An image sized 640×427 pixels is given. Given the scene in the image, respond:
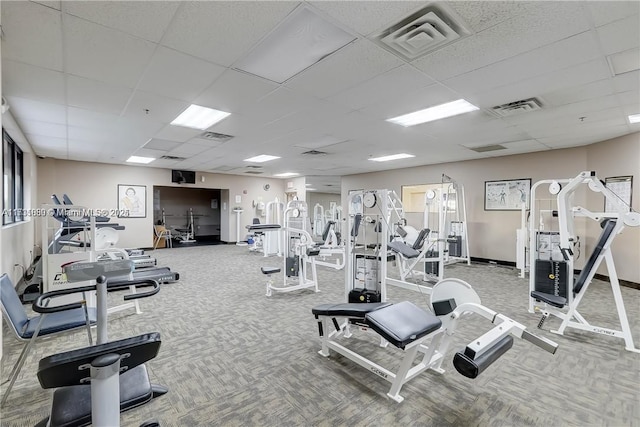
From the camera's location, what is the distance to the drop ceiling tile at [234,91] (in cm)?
290

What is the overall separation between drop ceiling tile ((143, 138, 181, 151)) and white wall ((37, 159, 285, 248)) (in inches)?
130

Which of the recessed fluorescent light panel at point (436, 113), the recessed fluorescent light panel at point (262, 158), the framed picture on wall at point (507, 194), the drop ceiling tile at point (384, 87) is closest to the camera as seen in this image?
the drop ceiling tile at point (384, 87)

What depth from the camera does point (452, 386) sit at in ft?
7.27

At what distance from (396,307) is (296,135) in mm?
A: 3638

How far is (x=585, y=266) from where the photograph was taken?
3.15 meters

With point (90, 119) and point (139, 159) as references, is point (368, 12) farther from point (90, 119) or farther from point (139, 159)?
point (139, 159)

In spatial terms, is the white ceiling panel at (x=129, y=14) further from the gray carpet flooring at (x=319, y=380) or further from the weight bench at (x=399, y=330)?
the gray carpet flooring at (x=319, y=380)

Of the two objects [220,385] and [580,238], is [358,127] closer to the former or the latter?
[220,385]

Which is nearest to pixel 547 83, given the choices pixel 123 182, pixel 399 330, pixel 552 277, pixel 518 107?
pixel 518 107

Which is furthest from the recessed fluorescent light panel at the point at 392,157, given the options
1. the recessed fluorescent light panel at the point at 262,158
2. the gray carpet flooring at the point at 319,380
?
the gray carpet flooring at the point at 319,380

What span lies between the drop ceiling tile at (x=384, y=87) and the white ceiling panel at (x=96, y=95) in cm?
230

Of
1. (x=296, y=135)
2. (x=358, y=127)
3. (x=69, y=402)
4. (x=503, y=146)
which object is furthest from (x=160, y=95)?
(x=503, y=146)

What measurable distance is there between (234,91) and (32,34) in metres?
1.57

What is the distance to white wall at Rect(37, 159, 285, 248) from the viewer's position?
7.63 meters
